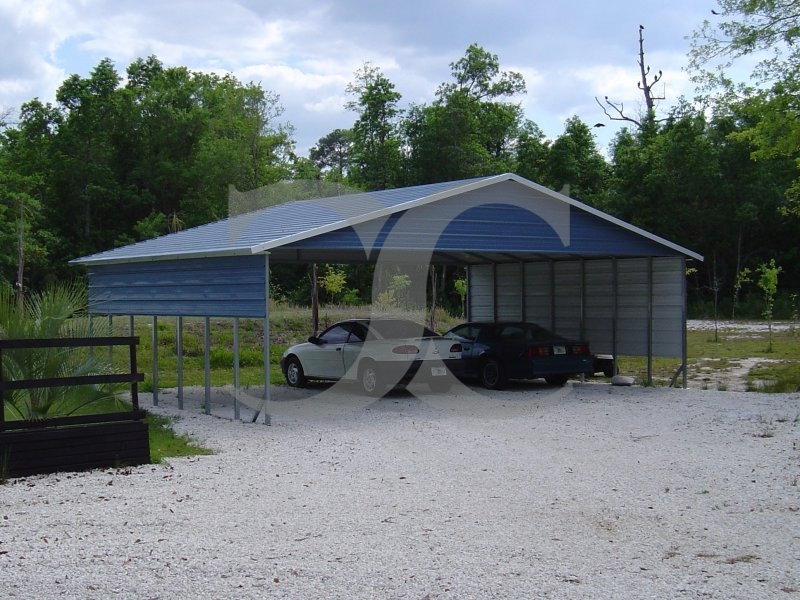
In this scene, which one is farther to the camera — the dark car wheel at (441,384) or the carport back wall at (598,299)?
the carport back wall at (598,299)

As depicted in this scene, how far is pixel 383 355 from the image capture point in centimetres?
1577

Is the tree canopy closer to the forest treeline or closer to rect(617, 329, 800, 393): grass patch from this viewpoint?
the forest treeline

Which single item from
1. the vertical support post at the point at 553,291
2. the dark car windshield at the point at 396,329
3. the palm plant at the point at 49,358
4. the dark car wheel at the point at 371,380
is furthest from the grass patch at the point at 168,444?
the vertical support post at the point at 553,291

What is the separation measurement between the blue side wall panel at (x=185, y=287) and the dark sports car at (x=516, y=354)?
4.93m

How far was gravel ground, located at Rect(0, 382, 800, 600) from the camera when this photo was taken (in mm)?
5590

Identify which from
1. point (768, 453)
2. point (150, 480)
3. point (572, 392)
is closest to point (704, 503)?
point (768, 453)

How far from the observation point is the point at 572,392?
16672 mm

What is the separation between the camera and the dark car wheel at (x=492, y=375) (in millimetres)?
17062

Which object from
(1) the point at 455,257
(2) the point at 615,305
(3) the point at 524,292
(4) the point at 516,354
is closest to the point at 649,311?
(2) the point at 615,305

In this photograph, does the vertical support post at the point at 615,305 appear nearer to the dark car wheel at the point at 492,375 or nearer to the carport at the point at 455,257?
the carport at the point at 455,257

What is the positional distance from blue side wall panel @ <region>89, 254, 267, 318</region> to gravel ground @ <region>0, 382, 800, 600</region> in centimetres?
195

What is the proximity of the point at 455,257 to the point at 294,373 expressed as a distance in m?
5.04
